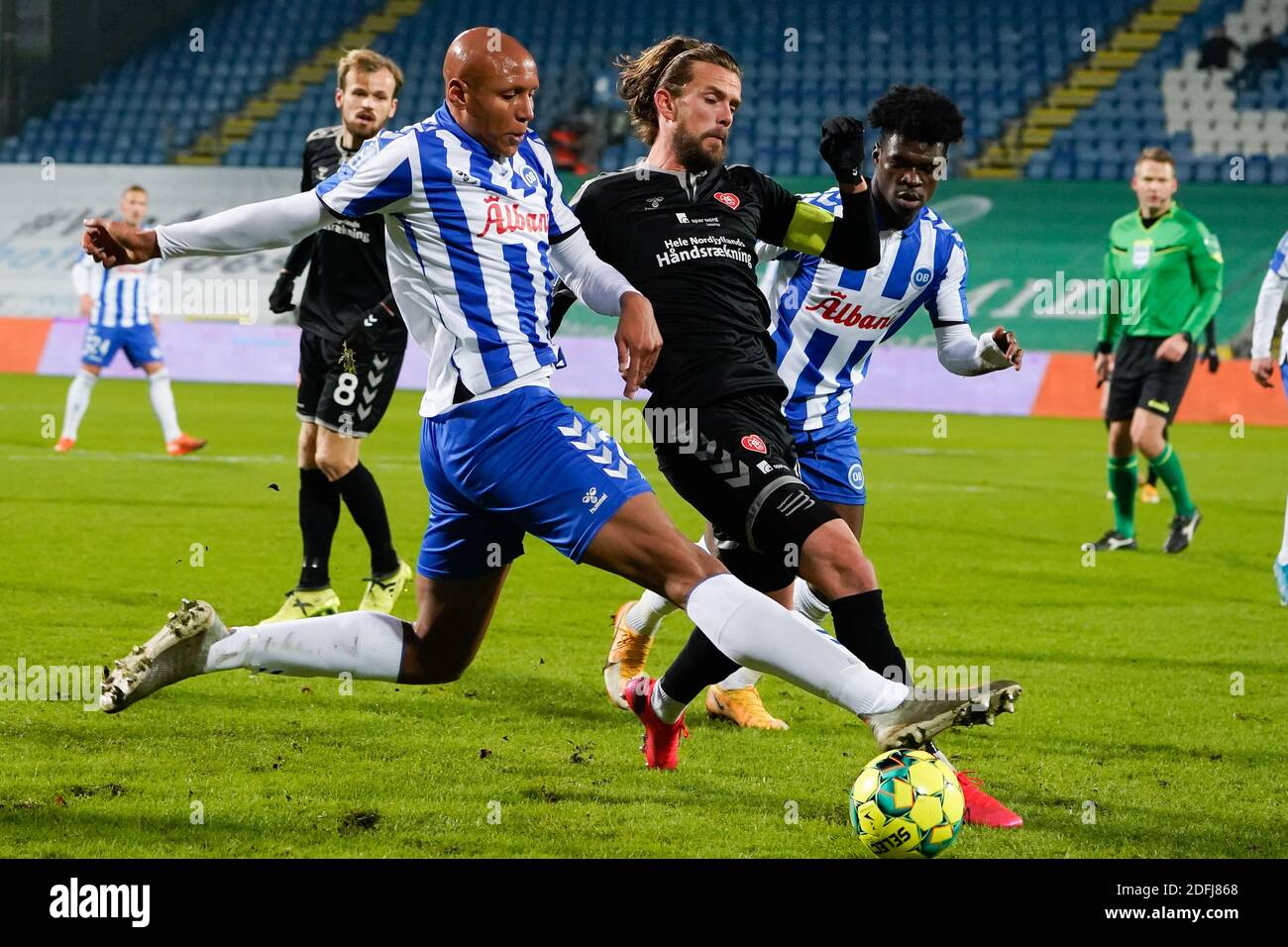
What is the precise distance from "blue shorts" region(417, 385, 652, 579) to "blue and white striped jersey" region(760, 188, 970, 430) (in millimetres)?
1501

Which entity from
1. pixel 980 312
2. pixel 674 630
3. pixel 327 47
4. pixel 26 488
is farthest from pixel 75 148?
pixel 674 630

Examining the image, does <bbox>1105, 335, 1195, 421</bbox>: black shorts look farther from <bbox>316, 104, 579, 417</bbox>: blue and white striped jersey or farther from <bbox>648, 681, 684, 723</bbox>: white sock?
<bbox>316, 104, 579, 417</bbox>: blue and white striped jersey

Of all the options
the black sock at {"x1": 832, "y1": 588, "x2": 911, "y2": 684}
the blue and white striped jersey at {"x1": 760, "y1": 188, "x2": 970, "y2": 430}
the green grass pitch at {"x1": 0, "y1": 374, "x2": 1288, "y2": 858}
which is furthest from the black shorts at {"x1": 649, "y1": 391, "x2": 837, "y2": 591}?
the blue and white striped jersey at {"x1": 760, "y1": 188, "x2": 970, "y2": 430}

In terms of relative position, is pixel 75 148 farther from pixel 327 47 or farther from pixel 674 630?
pixel 674 630

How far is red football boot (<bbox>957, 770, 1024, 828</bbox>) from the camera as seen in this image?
4043 millimetres

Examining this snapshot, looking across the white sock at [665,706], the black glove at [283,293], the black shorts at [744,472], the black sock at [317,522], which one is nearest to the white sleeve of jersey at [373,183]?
the black shorts at [744,472]

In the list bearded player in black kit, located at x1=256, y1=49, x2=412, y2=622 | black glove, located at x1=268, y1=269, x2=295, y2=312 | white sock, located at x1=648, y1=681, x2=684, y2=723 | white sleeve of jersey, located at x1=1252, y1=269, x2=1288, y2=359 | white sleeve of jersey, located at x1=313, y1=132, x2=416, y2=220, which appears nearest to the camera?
white sleeve of jersey, located at x1=313, y1=132, x2=416, y2=220

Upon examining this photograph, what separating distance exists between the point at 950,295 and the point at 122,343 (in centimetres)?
1050

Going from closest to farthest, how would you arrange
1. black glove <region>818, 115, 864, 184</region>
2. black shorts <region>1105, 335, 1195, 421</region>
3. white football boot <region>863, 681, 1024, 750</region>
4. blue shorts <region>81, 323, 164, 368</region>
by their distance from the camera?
white football boot <region>863, 681, 1024, 750</region>, black glove <region>818, 115, 864, 184</region>, black shorts <region>1105, 335, 1195, 421</region>, blue shorts <region>81, 323, 164, 368</region>

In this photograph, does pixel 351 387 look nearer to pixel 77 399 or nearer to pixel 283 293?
pixel 283 293

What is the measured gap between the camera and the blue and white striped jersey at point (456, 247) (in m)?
3.83

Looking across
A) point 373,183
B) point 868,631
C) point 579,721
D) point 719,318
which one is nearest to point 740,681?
point 579,721

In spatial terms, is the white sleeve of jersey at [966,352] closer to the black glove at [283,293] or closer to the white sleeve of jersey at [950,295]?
the white sleeve of jersey at [950,295]

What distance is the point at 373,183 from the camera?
149 inches
